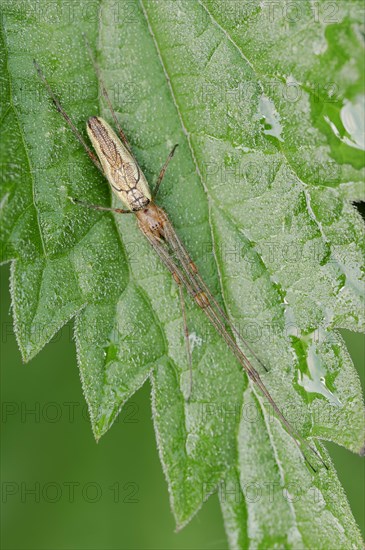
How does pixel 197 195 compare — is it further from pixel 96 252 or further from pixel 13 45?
pixel 13 45

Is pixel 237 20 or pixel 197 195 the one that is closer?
pixel 237 20

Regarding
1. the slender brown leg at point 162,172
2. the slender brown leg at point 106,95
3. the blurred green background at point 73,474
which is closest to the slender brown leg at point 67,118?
the slender brown leg at point 106,95

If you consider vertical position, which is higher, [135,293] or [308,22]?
[308,22]

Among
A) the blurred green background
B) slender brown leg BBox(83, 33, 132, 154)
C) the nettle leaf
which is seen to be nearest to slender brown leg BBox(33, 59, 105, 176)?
the nettle leaf

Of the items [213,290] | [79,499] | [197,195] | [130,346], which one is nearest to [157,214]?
[197,195]

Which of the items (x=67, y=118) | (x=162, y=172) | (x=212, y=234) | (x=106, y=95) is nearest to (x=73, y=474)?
(x=212, y=234)

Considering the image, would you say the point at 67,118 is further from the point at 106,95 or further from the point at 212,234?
the point at 212,234
